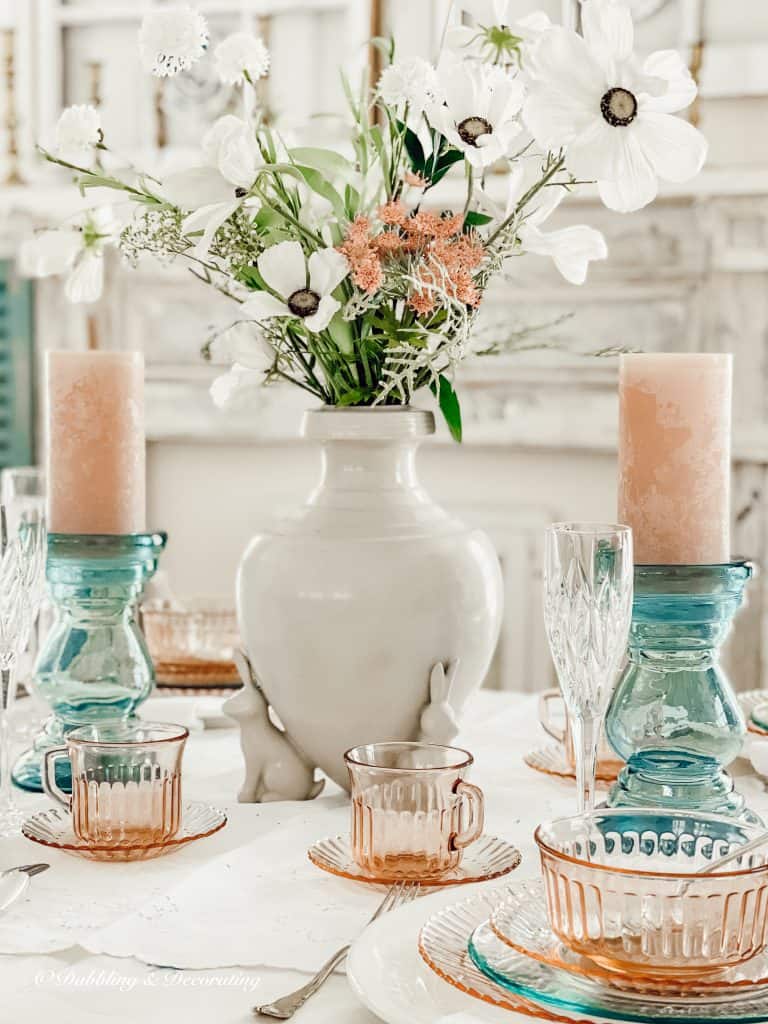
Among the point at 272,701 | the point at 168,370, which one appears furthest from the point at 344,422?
the point at 168,370

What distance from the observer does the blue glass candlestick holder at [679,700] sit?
3.63ft

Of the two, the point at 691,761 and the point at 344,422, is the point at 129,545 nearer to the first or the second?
the point at 344,422

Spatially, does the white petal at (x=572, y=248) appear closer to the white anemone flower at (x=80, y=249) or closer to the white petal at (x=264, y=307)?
the white petal at (x=264, y=307)

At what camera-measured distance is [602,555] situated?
100 centimetres

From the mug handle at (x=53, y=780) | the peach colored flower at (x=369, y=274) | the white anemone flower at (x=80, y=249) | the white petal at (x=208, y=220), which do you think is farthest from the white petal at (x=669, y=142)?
the mug handle at (x=53, y=780)

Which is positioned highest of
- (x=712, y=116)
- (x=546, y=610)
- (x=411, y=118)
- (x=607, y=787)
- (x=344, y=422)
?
(x=712, y=116)

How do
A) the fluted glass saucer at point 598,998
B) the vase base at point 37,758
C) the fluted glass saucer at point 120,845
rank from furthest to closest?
the vase base at point 37,758
the fluted glass saucer at point 120,845
the fluted glass saucer at point 598,998

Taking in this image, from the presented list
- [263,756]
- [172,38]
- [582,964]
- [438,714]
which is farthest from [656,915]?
[172,38]

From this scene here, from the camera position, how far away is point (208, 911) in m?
0.93

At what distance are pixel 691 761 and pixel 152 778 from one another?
43 centimetres

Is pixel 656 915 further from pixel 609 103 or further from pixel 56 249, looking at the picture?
pixel 56 249

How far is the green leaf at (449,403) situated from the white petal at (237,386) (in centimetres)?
17

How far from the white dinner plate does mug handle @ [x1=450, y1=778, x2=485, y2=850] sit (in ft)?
0.46

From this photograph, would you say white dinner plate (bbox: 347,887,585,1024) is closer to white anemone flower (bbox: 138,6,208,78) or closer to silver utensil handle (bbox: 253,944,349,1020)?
silver utensil handle (bbox: 253,944,349,1020)
